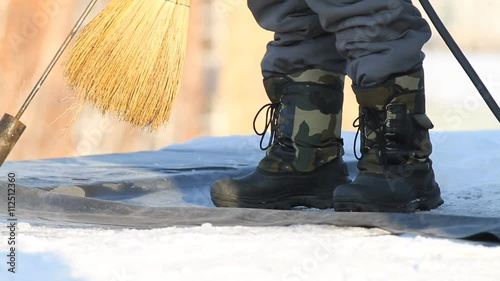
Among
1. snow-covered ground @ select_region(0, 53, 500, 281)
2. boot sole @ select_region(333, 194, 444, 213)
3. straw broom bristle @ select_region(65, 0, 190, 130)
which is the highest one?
straw broom bristle @ select_region(65, 0, 190, 130)

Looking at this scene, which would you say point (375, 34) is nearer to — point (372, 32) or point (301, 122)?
point (372, 32)

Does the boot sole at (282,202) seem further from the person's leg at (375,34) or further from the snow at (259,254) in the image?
the snow at (259,254)

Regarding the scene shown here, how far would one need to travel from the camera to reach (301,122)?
176 cm

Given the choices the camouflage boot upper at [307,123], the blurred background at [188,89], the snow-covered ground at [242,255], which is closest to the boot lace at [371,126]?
the camouflage boot upper at [307,123]

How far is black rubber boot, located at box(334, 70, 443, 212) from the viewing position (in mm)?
1600

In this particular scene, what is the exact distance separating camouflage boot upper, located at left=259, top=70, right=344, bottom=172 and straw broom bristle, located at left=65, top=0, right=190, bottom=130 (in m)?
0.23

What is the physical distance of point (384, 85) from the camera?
1.62 metres

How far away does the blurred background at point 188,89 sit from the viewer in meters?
3.31

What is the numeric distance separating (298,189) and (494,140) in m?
0.87

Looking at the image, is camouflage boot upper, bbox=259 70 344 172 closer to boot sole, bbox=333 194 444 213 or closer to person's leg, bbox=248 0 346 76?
person's leg, bbox=248 0 346 76

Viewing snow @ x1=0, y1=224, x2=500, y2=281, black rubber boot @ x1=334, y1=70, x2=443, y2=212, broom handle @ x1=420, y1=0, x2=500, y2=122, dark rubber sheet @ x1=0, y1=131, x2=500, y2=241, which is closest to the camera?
snow @ x1=0, y1=224, x2=500, y2=281

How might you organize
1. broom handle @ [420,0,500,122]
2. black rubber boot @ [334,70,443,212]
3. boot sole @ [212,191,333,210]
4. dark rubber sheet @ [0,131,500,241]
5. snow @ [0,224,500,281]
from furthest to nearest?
A: boot sole @ [212,191,333,210]
black rubber boot @ [334,70,443,212]
broom handle @ [420,0,500,122]
dark rubber sheet @ [0,131,500,241]
snow @ [0,224,500,281]

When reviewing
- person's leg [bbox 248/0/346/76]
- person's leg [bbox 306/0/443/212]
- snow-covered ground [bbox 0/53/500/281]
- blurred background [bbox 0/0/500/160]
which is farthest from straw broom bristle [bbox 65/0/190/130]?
blurred background [bbox 0/0/500/160]

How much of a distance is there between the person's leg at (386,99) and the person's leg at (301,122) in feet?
0.37
